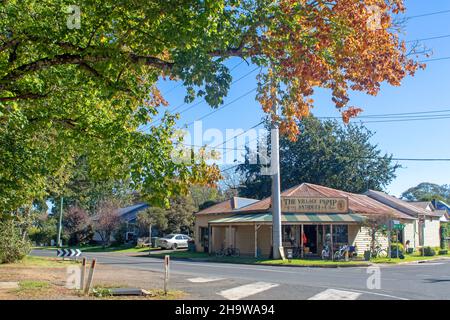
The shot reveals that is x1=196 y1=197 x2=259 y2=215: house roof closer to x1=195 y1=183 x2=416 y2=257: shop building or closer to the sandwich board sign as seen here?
x1=195 y1=183 x2=416 y2=257: shop building

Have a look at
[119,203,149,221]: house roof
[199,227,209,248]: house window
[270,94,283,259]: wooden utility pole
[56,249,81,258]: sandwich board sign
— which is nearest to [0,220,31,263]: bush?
[56,249,81,258]: sandwich board sign

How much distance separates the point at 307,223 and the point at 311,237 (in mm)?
3820

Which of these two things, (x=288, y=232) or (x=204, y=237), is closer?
(x=288, y=232)

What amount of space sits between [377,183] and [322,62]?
52724 mm

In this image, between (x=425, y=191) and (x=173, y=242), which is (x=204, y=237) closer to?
(x=173, y=242)

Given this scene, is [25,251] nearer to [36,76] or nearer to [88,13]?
[36,76]

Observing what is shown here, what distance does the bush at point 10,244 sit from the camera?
992 inches

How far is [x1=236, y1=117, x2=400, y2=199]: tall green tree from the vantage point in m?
55.9

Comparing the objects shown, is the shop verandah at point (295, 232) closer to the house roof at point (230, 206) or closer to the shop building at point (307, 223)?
the shop building at point (307, 223)

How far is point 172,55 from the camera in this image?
356 inches

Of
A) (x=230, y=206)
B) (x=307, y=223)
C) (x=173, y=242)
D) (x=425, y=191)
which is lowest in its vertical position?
(x=173, y=242)

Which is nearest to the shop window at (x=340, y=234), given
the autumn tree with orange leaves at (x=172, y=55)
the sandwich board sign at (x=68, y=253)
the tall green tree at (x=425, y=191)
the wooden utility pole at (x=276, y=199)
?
the wooden utility pole at (x=276, y=199)

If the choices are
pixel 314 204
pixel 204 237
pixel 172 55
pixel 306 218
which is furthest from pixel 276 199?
pixel 172 55
